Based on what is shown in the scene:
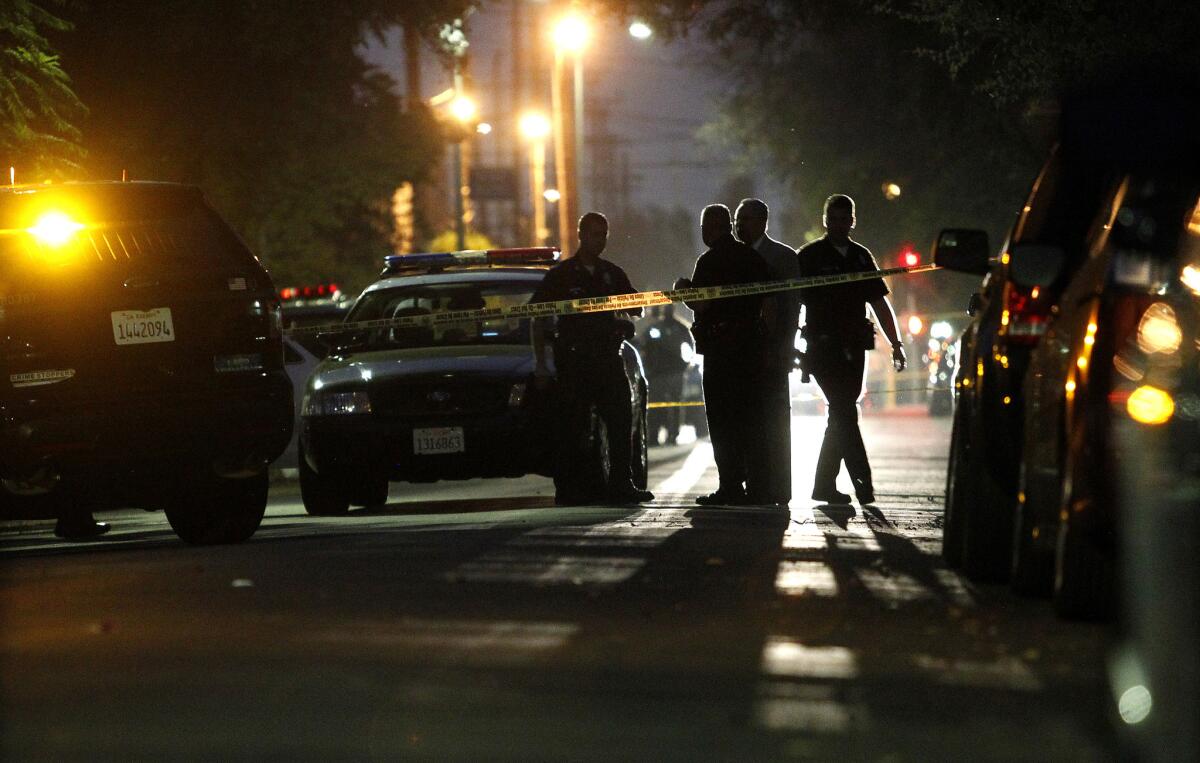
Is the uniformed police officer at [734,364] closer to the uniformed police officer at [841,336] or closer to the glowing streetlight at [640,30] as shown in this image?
the uniformed police officer at [841,336]

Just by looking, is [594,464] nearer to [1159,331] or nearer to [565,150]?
[1159,331]

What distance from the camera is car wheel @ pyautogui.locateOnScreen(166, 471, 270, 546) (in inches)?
472

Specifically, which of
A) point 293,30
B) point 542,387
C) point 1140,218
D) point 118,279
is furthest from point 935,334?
point 1140,218

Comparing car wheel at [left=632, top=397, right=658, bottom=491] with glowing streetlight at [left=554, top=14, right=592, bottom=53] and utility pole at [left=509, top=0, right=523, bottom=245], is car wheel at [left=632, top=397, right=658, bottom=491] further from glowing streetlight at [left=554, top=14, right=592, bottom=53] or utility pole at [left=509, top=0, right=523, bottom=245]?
utility pole at [left=509, top=0, right=523, bottom=245]

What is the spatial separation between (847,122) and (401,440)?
2895cm

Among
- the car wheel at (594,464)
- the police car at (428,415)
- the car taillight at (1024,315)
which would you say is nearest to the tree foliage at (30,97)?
the police car at (428,415)

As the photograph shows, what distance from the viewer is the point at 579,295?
14.4 metres

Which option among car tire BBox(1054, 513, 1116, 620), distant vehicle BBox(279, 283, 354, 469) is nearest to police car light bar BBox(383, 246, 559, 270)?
distant vehicle BBox(279, 283, 354, 469)

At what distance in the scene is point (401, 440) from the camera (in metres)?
14.5

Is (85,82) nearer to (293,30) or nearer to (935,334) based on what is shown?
(293,30)

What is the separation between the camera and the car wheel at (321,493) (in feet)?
49.2

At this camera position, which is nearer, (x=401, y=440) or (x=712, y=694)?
(x=712, y=694)

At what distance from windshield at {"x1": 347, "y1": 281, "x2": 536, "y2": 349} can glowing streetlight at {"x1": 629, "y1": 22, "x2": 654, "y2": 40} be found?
37.1 ft

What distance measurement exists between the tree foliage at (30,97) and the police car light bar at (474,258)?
10.2 feet
